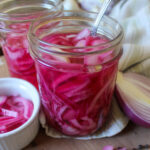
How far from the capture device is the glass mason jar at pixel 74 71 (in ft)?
1.06

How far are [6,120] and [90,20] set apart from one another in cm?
26

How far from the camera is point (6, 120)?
0.41 metres

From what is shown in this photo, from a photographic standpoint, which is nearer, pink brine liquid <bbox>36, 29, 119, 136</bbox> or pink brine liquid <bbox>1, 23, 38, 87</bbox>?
pink brine liquid <bbox>36, 29, 119, 136</bbox>

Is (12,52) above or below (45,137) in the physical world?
above

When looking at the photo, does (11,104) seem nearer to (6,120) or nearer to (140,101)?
(6,120)

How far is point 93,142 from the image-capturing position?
0.42 meters

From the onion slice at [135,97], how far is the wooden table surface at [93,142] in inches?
1.1

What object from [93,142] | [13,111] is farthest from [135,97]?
[13,111]

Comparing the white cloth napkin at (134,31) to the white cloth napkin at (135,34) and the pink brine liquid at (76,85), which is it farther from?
the pink brine liquid at (76,85)

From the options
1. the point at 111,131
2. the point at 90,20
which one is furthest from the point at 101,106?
the point at 90,20

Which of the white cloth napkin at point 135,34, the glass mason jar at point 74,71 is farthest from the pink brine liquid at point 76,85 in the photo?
the white cloth napkin at point 135,34

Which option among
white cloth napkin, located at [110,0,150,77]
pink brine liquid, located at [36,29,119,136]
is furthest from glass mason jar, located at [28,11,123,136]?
white cloth napkin, located at [110,0,150,77]

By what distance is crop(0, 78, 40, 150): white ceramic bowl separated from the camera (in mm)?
368

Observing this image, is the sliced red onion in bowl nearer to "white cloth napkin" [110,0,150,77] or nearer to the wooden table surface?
the wooden table surface
